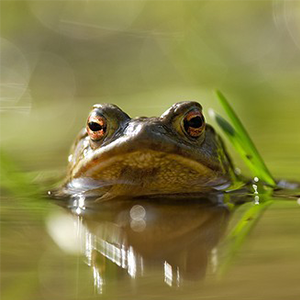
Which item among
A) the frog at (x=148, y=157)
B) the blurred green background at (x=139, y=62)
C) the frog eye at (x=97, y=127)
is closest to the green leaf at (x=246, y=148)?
the frog at (x=148, y=157)

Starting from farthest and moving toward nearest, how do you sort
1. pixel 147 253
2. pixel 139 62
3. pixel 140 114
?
pixel 139 62, pixel 140 114, pixel 147 253

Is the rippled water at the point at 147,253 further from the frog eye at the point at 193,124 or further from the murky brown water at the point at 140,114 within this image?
the frog eye at the point at 193,124

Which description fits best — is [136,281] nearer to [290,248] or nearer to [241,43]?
[290,248]

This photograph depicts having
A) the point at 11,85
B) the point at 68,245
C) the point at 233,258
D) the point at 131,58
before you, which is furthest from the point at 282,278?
the point at 131,58

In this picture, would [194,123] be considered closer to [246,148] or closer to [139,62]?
[246,148]

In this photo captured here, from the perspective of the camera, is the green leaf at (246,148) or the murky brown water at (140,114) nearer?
the murky brown water at (140,114)

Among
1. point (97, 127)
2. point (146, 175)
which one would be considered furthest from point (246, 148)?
point (97, 127)
